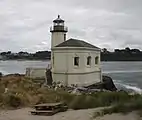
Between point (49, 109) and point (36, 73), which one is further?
point (36, 73)

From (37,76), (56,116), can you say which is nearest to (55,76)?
(37,76)

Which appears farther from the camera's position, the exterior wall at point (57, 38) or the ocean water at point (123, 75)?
the ocean water at point (123, 75)

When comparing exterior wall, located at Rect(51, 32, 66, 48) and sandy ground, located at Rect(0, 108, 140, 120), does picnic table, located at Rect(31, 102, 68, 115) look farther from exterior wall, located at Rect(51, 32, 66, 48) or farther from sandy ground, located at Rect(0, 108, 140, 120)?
exterior wall, located at Rect(51, 32, 66, 48)

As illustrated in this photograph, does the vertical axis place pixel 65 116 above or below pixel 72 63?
below

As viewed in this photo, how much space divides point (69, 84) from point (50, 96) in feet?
42.3

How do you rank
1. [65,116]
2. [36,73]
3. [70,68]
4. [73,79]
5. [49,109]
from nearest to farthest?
[65,116], [49,109], [73,79], [70,68], [36,73]

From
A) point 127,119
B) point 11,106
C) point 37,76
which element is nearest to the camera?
point 127,119

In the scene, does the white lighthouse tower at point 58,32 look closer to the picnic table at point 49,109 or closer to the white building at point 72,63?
the white building at point 72,63

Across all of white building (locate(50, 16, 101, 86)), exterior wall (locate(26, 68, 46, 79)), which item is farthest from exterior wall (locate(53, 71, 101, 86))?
exterior wall (locate(26, 68, 46, 79))

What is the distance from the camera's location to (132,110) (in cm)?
1129

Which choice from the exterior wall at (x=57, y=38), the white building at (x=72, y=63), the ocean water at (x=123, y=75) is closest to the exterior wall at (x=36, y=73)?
the exterior wall at (x=57, y=38)

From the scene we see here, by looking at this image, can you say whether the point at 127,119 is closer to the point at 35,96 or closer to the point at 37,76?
the point at 35,96

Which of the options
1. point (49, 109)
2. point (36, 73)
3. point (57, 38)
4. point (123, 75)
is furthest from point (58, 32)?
point (123, 75)

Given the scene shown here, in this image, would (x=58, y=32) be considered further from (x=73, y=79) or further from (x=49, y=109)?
(x=49, y=109)
